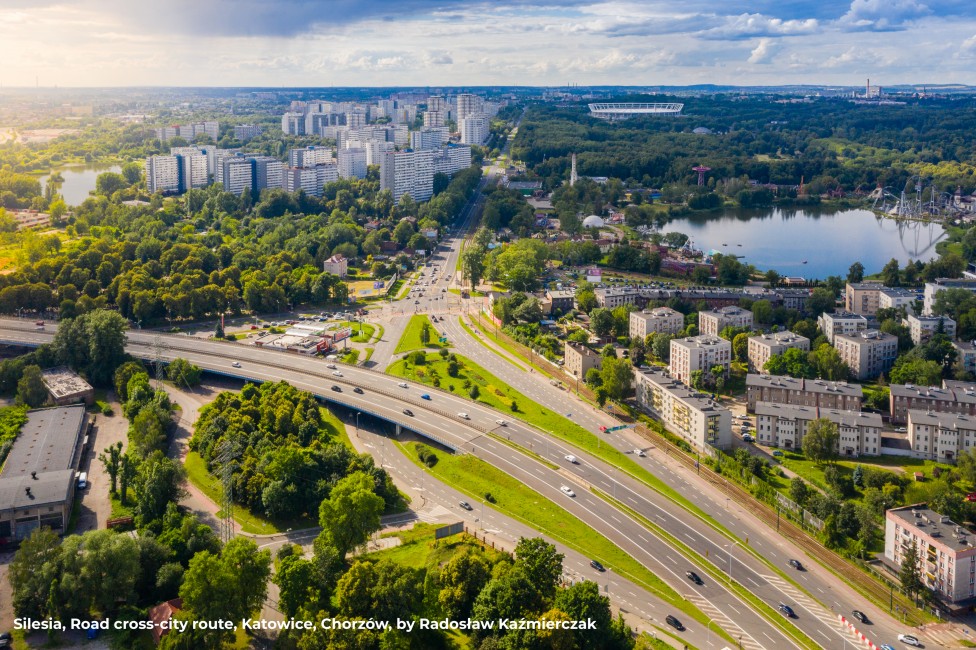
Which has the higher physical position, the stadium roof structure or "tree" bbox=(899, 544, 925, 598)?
the stadium roof structure

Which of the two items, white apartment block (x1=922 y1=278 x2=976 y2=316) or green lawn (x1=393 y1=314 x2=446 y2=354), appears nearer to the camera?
green lawn (x1=393 y1=314 x2=446 y2=354)

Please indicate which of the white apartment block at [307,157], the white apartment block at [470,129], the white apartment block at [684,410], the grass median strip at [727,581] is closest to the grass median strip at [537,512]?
the grass median strip at [727,581]

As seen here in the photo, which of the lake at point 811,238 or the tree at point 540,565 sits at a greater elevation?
the lake at point 811,238

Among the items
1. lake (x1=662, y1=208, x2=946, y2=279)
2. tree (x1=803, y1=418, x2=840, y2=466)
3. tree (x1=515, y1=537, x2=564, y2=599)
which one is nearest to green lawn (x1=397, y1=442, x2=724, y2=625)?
tree (x1=515, y1=537, x2=564, y2=599)

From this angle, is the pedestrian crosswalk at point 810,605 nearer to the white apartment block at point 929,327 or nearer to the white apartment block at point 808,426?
the white apartment block at point 808,426

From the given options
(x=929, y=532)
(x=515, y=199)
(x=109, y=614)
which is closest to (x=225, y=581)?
(x=109, y=614)

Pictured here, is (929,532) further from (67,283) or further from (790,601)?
(67,283)

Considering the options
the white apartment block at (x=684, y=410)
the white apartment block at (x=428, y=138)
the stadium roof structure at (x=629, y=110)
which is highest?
the stadium roof structure at (x=629, y=110)

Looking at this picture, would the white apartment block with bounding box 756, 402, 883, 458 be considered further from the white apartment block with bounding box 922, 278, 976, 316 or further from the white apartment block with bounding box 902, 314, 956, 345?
the white apartment block with bounding box 922, 278, 976, 316
